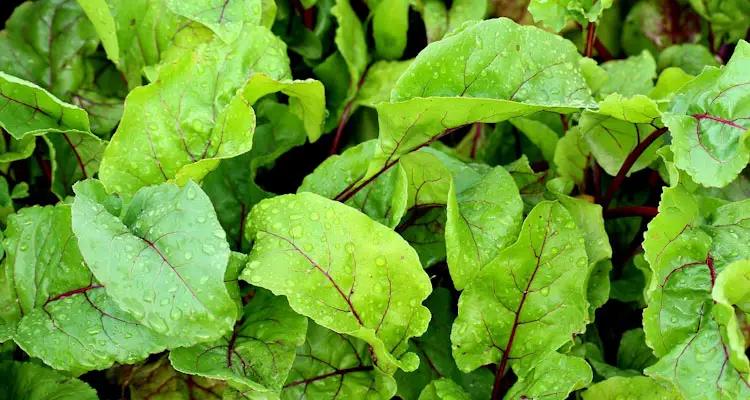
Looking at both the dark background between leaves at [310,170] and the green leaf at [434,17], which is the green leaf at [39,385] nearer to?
the dark background between leaves at [310,170]

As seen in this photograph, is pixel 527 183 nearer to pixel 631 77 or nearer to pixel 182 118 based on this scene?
pixel 631 77

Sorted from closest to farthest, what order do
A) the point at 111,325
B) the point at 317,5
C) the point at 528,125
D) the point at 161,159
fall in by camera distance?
the point at 111,325 < the point at 161,159 < the point at 528,125 < the point at 317,5

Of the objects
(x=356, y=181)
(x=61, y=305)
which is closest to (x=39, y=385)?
(x=61, y=305)

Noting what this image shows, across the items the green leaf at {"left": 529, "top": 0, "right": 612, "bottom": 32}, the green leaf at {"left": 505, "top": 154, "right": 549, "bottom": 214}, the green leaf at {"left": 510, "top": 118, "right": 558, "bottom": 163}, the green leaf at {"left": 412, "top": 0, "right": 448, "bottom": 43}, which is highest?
the green leaf at {"left": 529, "top": 0, "right": 612, "bottom": 32}

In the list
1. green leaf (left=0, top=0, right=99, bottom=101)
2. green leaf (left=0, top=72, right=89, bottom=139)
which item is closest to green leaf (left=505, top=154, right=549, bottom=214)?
green leaf (left=0, top=72, right=89, bottom=139)

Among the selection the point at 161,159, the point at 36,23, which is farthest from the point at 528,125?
the point at 36,23

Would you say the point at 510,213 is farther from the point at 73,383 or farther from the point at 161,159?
the point at 73,383

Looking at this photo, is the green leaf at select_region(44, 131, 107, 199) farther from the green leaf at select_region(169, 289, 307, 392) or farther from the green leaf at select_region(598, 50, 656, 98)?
the green leaf at select_region(598, 50, 656, 98)
